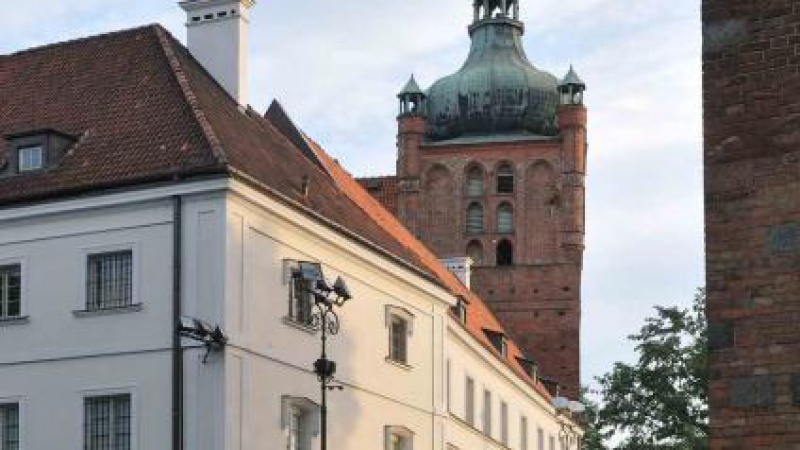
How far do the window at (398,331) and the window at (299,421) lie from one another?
178 inches

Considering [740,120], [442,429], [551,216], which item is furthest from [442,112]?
[740,120]

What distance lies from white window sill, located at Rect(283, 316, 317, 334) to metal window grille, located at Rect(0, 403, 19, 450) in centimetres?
515

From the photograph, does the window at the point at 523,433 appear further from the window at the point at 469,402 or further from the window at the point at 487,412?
the window at the point at 469,402

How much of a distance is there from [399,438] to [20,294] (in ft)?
31.5

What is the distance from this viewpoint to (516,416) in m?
51.7

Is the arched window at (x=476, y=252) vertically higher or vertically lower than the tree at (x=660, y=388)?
higher

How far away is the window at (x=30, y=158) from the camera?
3125cm

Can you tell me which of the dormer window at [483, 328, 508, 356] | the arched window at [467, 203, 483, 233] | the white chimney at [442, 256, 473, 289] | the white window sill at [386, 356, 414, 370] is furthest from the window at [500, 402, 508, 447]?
the arched window at [467, 203, 483, 233]

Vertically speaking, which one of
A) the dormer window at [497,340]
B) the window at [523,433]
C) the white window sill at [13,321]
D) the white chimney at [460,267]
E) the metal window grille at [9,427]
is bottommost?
the metal window grille at [9,427]

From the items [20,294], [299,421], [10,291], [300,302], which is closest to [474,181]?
[300,302]

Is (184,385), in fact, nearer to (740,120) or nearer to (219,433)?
(219,433)

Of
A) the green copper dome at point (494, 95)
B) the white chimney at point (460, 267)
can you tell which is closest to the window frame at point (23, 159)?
the white chimney at point (460, 267)

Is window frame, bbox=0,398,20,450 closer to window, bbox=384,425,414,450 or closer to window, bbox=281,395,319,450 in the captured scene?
window, bbox=281,395,319,450

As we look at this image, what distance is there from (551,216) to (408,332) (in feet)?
129
